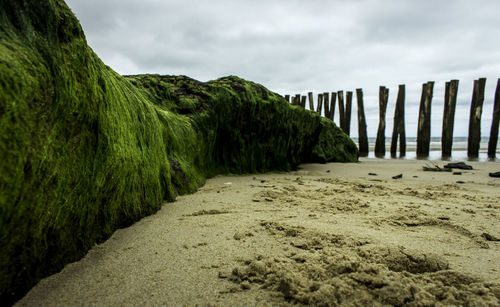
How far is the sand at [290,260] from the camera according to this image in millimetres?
1104

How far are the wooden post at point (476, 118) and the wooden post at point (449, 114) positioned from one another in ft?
2.34

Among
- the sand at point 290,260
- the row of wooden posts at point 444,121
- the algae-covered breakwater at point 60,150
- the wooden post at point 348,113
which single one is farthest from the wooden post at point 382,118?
the algae-covered breakwater at point 60,150

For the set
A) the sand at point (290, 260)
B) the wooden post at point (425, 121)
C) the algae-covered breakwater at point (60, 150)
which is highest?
Result: the wooden post at point (425, 121)

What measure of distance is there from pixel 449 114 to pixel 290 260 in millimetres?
14873

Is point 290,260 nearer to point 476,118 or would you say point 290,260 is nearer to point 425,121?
point 425,121

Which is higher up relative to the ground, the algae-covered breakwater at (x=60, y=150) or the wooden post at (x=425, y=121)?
the wooden post at (x=425, y=121)

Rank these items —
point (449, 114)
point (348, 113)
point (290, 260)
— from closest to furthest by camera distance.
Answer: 1. point (290, 260)
2. point (449, 114)
3. point (348, 113)

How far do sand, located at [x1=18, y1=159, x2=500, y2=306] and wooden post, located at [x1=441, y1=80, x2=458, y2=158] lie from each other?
40.7 ft

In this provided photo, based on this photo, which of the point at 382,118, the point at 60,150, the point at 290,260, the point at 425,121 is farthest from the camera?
the point at 382,118

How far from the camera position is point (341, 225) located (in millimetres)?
1979

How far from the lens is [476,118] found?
495 inches

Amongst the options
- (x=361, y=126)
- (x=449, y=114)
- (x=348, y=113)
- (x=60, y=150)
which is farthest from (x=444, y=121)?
(x=60, y=150)

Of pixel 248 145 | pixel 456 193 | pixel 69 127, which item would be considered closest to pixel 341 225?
pixel 69 127

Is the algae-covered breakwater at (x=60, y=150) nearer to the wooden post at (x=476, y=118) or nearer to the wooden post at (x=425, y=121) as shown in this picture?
the wooden post at (x=425, y=121)
